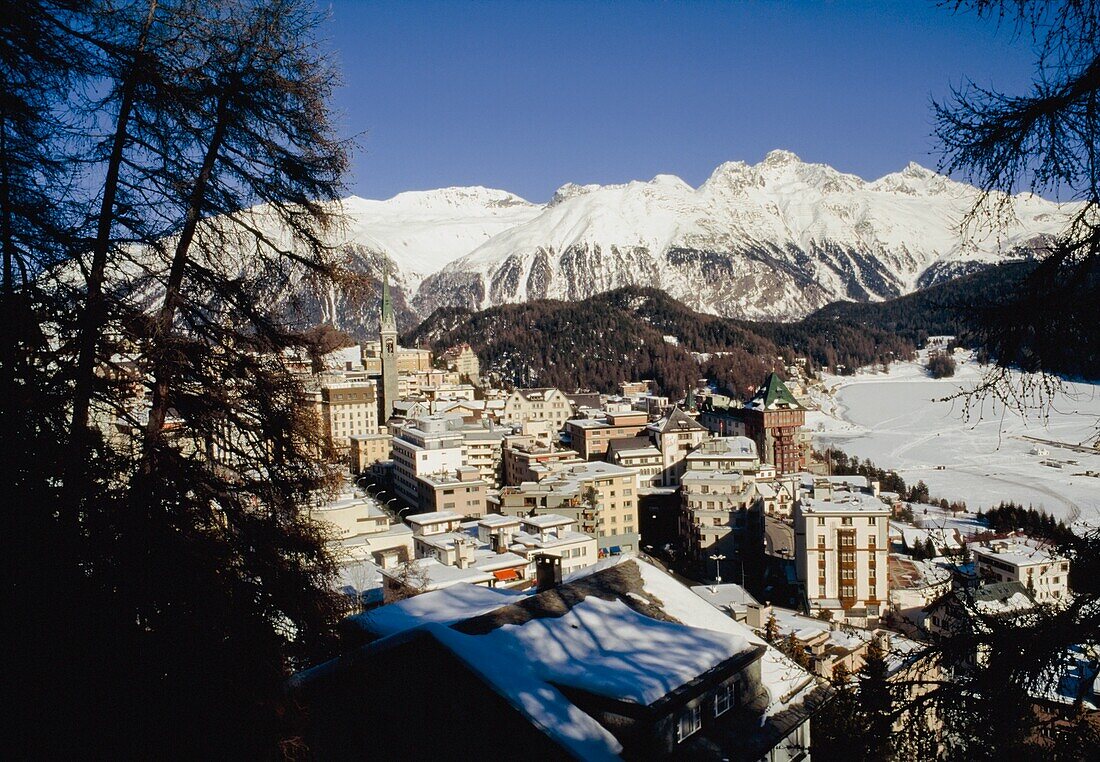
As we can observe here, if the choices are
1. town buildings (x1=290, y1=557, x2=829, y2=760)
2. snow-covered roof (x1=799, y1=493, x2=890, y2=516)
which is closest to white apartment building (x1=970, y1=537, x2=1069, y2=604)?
snow-covered roof (x1=799, y1=493, x2=890, y2=516)

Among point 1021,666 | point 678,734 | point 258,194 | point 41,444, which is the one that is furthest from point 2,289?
point 678,734

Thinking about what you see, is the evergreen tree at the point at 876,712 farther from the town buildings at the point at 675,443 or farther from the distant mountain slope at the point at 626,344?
the distant mountain slope at the point at 626,344

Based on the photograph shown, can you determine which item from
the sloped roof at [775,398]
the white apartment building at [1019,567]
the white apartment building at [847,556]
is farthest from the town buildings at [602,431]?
the white apartment building at [1019,567]

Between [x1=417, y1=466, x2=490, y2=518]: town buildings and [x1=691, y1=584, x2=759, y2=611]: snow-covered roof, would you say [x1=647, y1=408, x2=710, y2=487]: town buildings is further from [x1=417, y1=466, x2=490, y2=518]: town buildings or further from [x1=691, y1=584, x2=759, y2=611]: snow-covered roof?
[x1=691, y1=584, x2=759, y2=611]: snow-covered roof

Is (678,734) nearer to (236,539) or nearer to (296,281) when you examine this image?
(236,539)

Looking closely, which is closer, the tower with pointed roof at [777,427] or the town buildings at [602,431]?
the town buildings at [602,431]

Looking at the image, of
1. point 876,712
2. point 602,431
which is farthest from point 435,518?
point 876,712
